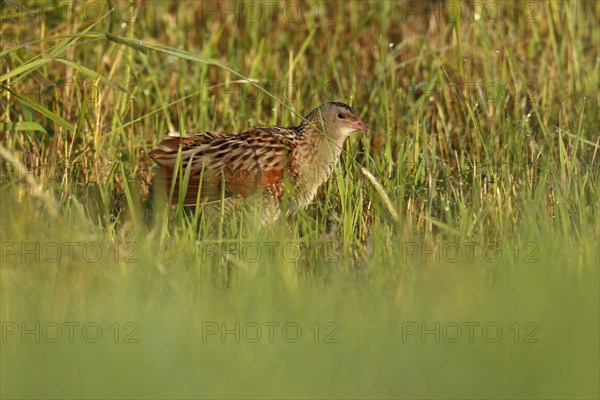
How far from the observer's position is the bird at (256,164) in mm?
6449

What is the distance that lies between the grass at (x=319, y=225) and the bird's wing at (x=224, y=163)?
0.20 meters

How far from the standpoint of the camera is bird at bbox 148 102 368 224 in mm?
6449

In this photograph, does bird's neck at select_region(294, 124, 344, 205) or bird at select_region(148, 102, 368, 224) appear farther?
bird's neck at select_region(294, 124, 344, 205)

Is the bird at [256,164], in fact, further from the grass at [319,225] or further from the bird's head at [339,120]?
the grass at [319,225]

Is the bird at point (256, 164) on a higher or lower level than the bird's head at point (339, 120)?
lower

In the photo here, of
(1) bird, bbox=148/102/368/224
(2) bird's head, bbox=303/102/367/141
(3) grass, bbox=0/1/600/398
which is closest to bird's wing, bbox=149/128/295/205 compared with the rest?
(1) bird, bbox=148/102/368/224

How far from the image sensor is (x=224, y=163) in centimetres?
655

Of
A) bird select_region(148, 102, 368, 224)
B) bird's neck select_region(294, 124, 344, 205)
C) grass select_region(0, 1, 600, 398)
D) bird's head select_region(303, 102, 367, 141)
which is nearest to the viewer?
grass select_region(0, 1, 600, 398)

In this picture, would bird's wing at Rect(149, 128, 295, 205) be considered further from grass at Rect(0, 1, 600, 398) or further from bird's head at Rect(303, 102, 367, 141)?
bird's head at Rect(303, 102, 367, 141)

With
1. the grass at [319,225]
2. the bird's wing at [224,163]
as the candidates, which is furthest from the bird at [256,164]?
the grass at [319,225]

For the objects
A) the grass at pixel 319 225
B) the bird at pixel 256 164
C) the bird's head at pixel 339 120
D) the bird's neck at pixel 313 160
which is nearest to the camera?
the grass at pixel 319 225

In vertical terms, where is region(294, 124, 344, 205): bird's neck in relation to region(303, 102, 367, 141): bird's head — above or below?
below

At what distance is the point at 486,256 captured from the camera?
5395mm

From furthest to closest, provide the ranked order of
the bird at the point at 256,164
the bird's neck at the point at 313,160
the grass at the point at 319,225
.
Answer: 1. the bird's neck at the point at 313,160
2. the bird at the point at 256,164
3. the grass at the point at 319,225
